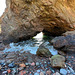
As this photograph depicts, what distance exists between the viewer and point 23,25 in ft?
11.8

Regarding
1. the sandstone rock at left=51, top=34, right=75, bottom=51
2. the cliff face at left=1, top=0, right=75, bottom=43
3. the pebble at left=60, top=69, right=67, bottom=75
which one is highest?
the cliff face at left=1, top=0, right=75, bottom=43

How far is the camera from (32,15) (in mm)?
3312

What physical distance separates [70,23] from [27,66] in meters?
3.58

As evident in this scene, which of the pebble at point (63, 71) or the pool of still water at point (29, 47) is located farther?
the pool of still water at point (29, 47)

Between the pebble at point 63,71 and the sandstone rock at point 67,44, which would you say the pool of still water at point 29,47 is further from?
the pebble at point 63,71

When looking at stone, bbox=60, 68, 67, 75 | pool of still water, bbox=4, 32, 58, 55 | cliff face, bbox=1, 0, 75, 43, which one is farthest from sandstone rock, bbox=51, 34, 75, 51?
cliff face, bbox=1, 0, 75, 43

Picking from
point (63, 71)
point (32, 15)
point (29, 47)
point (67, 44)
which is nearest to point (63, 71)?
point (63, 71)

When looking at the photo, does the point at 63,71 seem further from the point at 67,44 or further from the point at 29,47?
the point at 29,47

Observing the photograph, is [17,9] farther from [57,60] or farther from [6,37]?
[57,60]

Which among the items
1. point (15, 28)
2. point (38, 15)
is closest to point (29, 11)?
point (38, 15)

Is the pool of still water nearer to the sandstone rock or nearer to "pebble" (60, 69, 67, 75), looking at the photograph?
the sandstone rock

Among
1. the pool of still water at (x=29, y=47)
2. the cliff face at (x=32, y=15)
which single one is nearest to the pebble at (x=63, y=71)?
the pool of still water at (x=29, y=47)

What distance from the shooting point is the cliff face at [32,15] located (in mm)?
3104

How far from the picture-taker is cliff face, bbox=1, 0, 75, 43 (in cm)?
310
